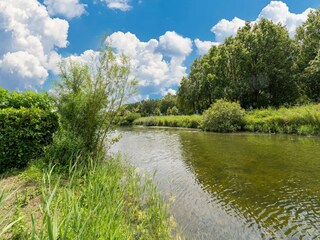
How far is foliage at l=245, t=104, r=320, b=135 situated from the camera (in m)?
19.4

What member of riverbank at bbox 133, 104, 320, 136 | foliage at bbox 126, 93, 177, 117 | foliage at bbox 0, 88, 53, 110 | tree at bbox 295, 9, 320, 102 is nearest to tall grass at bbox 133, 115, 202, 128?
riverbank at bbox 133, 104, 320, 136

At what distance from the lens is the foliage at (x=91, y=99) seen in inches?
328

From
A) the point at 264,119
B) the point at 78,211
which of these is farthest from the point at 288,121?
the point at 78,211

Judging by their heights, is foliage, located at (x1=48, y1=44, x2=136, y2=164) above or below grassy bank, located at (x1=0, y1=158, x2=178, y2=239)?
above

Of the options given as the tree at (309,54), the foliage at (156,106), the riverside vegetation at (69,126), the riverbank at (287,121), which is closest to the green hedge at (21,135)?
the riverside vegetation at (69,126)

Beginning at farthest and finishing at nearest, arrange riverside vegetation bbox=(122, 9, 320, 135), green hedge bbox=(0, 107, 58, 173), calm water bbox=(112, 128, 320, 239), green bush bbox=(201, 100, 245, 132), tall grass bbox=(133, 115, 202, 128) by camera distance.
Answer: tall grass bbox=(133, 115, 202, 128)
riverside vegetation bbox=(122, 9, 320, 135)
green bush bbox=(201, 100, 245, 132)
green hedge bbox=(0, 107, 58, 173)
calm water bbox=(112, 128, 320, 239)

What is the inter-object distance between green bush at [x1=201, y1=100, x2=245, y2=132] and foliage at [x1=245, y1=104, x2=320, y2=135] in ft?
3.32

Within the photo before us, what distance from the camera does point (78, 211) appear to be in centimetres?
228

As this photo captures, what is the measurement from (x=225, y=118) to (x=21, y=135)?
23983mm

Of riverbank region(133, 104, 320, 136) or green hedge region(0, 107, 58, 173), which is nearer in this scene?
green hedge region(0, 107, 58, 173)

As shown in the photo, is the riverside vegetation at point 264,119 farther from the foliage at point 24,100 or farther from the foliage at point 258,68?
the foliage at point 24,100

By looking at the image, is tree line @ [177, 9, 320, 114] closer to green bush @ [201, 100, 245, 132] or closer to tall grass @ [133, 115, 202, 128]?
tall grass @ [133, 115, 202, 128]

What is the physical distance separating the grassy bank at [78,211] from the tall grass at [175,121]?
2943 centimetres

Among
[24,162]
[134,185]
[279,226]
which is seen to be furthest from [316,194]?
[24,162]
